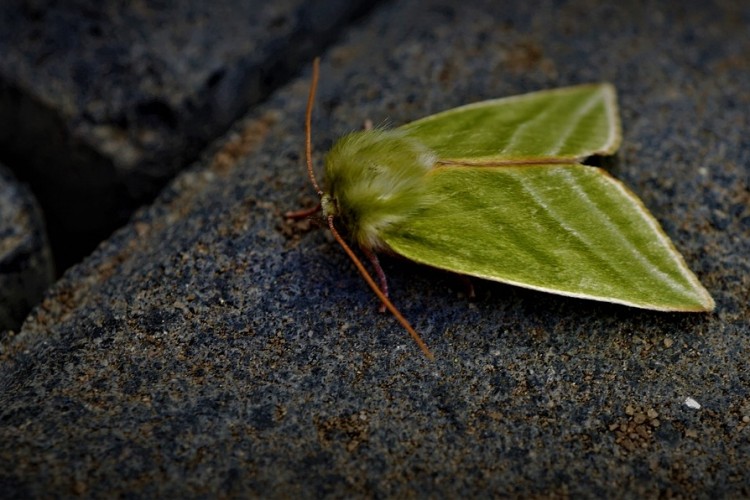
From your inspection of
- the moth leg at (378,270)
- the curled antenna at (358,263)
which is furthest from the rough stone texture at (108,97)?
the moth leg at (378,270)

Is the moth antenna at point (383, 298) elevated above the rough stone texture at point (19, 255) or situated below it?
below

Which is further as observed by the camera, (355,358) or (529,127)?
(529,127)

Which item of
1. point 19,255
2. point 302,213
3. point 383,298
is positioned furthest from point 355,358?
point 19,255

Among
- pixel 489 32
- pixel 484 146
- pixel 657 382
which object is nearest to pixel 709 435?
pixel 657 382

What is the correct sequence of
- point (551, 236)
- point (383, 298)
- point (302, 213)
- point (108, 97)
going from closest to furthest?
point (383, 298) → point (551, 236) → point (302, 213) → point (108, 97)

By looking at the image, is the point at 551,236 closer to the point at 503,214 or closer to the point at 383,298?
the point at 503,214

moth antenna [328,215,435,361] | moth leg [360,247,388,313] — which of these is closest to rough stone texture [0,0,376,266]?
moth antenna [328,215,435,361]

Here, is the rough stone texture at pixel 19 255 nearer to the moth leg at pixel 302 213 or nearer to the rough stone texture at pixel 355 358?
the rough stone texture at pixel 355 358
